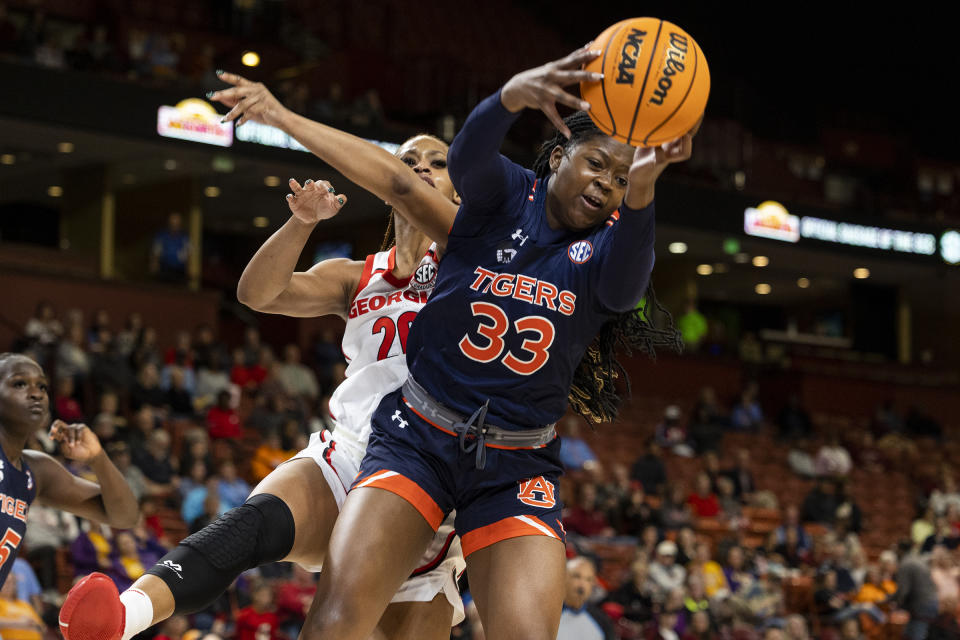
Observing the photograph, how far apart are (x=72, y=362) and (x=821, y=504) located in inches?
412

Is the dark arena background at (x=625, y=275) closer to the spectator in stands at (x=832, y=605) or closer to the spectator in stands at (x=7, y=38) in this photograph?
the spectator in stands at (x=832, y=605)

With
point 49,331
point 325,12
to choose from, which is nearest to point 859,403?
point 325,12

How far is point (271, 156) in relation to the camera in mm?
18047

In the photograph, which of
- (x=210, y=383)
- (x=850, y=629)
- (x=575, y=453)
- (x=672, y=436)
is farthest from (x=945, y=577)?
(x=210, y=383)

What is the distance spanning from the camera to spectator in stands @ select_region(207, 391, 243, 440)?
44.3 feet

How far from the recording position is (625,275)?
354 cm

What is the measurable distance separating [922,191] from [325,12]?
13192 millimetres

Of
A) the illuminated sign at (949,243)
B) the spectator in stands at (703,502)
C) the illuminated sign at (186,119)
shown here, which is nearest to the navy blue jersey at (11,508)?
the spectator in stands at (703,502)

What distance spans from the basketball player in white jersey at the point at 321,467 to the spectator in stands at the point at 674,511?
10.2 m

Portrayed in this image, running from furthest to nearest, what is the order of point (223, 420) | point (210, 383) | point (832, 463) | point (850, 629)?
point (832, 463) → point (210, 383) → point (223, 420) → point (850, 629)

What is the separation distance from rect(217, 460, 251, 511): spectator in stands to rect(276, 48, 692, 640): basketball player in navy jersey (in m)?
7.68

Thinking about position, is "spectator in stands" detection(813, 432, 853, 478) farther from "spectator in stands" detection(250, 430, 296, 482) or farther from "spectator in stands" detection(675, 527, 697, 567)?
"spectator in stands" detection(250, 430, 296, 482)

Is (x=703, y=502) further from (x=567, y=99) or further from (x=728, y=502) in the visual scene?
(x=567, y=99)

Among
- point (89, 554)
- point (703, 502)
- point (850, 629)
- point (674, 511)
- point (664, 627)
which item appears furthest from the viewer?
point (703, 502)
